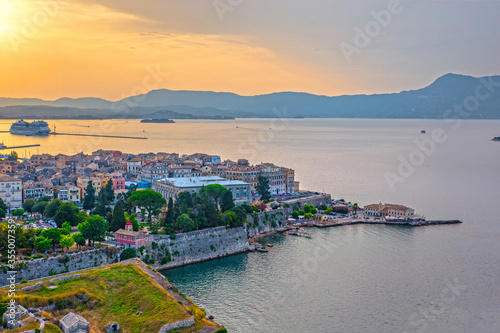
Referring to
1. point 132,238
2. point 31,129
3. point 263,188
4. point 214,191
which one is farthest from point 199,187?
point 31,129

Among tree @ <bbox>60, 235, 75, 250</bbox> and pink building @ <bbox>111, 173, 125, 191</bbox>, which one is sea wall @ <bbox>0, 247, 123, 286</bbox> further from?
pink building @ <bbox>111, 173, 125, 191</bbox>

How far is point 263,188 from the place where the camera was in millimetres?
36844

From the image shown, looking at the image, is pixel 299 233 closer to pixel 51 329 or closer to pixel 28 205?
pixel 28 205

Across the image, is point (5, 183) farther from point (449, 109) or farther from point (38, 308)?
point (449, 109)

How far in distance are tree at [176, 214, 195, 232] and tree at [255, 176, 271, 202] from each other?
12.2m

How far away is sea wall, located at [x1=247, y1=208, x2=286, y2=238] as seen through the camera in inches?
1167

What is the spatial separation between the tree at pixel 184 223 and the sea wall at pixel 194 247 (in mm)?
322

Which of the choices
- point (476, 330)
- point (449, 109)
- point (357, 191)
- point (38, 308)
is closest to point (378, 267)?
point (476, 330)

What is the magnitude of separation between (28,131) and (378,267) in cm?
11179

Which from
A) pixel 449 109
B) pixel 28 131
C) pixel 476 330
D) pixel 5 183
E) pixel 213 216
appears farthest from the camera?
pixel 449 109

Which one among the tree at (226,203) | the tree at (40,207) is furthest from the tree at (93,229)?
the tree at (226,203)

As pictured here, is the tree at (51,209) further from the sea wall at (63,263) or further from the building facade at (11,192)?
the sea wall at (63,263)

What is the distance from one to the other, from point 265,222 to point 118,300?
1578cm

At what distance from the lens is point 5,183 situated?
31.6 metres
